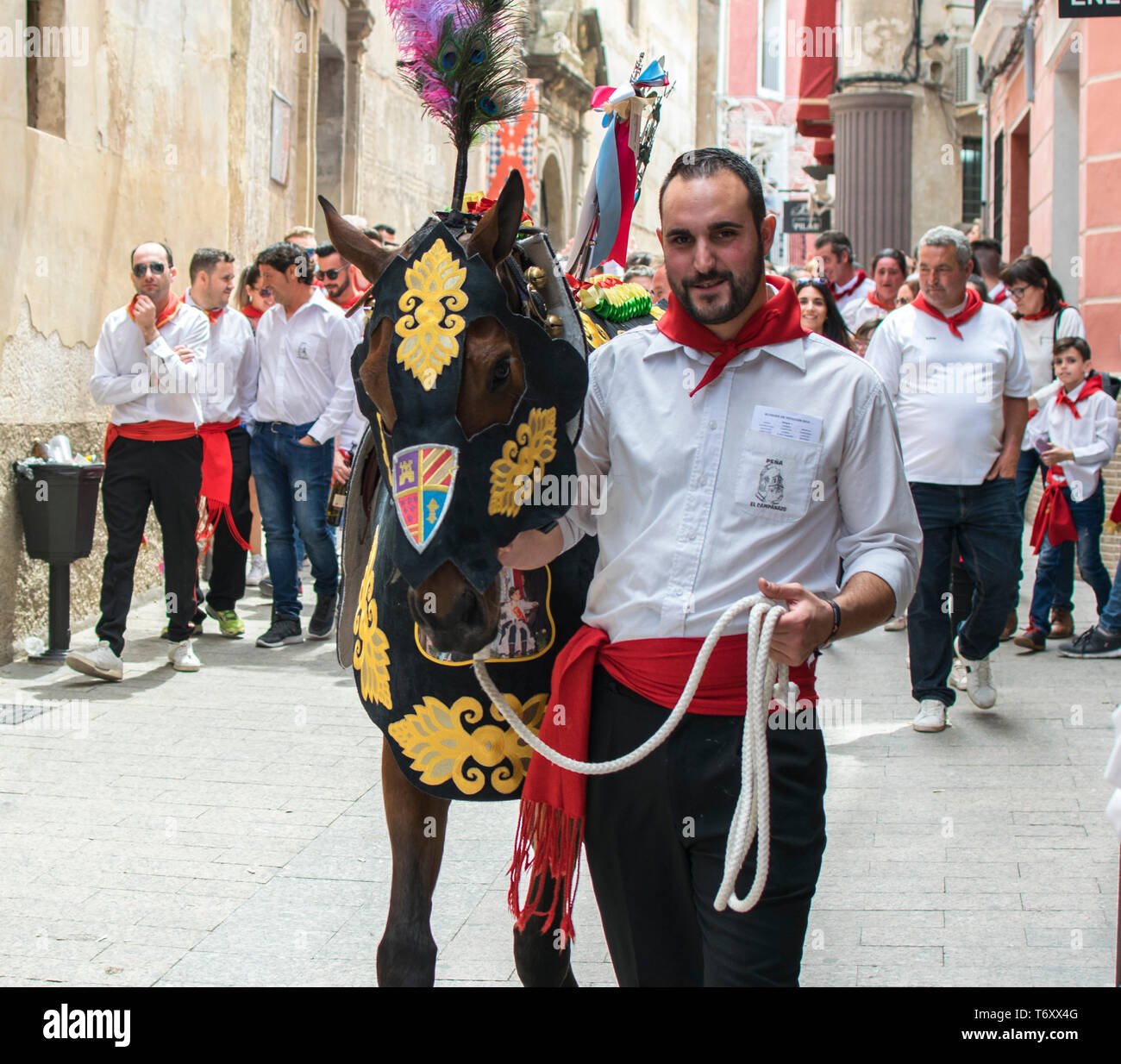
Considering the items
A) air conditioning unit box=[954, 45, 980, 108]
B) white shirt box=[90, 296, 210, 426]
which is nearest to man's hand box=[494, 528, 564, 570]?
white shirt box=[90, 296, 210, 426]

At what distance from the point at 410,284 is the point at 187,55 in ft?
29.1

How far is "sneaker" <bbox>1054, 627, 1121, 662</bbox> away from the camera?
805cm

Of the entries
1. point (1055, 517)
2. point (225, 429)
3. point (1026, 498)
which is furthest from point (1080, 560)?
point (225, 429)

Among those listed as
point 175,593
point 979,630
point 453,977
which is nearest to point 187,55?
point 175,593

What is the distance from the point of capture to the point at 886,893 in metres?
4.51

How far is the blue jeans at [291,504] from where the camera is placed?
866 cm

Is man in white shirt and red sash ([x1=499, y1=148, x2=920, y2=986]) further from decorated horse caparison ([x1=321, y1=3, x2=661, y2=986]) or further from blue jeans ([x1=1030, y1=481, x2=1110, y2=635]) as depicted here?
blue jeans ([x1=1030, y1=481, x2=1110, y2=635])

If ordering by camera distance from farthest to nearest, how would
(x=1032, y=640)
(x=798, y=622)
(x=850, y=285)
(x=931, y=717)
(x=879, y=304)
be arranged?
(x=850, y=285)
(x=879, y=304)
(x=1032, y=640)
(x=931, y=717)
(x=798, y=622)

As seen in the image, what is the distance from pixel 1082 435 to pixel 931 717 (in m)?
2.91

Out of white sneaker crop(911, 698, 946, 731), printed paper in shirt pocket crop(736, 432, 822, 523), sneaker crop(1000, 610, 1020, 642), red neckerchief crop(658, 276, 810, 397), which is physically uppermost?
red neckerchief crop(658, 276, 810, 397)

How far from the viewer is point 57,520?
7652 millimetres

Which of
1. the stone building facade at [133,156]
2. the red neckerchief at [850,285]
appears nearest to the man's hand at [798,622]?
the stone building facade at [133,156]

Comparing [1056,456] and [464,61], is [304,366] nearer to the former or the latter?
[1056,456]
